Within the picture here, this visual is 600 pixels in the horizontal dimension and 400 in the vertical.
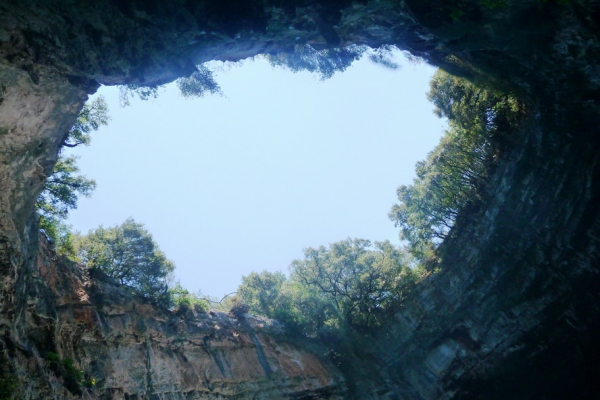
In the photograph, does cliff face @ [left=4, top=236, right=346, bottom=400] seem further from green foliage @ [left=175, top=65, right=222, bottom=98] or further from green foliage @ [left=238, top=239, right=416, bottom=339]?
green foliage @ [left=175, top=65, right=222, bottom=98]

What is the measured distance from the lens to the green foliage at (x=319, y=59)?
21344 millimetres

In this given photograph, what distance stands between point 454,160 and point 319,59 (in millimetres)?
10836

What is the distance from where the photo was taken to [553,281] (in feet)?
64.8

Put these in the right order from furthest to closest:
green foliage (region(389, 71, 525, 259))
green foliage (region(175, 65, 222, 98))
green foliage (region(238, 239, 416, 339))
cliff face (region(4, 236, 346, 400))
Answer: green foliage (region(238, 239, 416, 339)), green foliage (region(389, 71, 525, 259)), green foliage (region(175, 65, 222, 98)), cliff face (region(4, 236, 346, 400))

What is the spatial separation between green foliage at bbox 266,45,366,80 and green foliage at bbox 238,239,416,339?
13827 mm

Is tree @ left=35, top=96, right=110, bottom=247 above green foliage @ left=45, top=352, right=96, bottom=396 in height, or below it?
above

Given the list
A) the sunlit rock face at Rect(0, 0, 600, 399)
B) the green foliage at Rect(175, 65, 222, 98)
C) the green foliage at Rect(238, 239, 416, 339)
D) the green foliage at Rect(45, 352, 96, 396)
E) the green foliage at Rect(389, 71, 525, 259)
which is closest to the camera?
the green foliage at Rect(45, 352, 96, 396)

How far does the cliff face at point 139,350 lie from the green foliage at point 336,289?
2.53 m

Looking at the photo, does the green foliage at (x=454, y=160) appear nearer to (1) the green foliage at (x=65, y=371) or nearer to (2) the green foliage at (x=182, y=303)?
(2) the green foliage at (x=182, y=303)

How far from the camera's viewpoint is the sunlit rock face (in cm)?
1061

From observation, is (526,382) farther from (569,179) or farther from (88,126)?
(88,126)

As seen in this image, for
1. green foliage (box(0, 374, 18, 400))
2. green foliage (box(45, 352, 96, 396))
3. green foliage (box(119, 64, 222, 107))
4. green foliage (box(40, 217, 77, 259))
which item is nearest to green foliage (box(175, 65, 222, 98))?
green foliage (box(119, 64, 222, 107))

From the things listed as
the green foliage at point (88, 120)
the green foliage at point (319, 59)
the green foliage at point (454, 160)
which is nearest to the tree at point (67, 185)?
the green foliage at point (88, 120)

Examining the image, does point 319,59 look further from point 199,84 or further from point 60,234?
point 60,234
